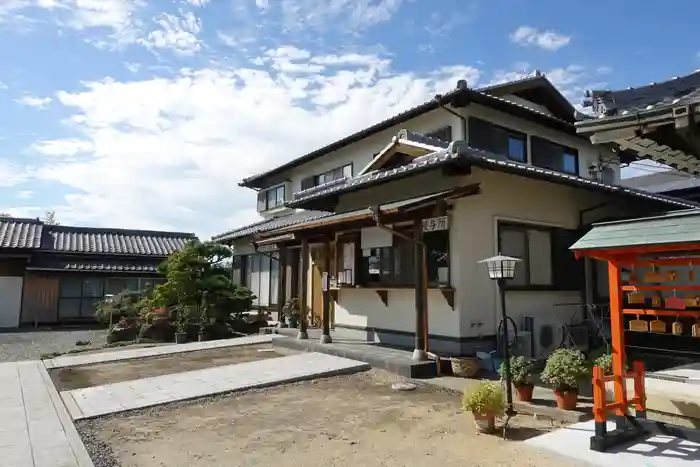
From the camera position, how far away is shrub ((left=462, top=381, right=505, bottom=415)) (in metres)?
5.21

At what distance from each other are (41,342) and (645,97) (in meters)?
16.2

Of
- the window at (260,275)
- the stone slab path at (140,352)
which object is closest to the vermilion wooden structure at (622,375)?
the stone slab path at (140,352)

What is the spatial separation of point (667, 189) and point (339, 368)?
11815 mm

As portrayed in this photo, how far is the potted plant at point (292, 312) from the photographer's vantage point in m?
13.4

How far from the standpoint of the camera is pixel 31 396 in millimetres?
7383

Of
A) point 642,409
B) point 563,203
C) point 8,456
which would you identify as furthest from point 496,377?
point 8,456

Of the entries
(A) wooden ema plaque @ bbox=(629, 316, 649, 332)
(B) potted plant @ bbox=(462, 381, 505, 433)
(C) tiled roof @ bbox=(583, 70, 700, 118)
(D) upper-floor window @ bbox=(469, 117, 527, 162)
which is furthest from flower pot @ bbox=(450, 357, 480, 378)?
(C) tiled roof @ bbox=(583, 70, 700, 118)

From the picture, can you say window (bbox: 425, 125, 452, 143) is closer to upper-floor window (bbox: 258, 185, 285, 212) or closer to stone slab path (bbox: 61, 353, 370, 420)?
stone slab path (bbox: 61, 353, 370, 420)

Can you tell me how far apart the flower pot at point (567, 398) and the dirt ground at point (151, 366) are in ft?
19.9

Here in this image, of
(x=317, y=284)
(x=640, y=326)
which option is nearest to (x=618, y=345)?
(x=640, y=326)

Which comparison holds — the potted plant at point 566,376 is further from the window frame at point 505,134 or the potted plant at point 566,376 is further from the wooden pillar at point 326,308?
the wooden pillar at point 326,308

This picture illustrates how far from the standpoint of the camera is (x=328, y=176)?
1556cm

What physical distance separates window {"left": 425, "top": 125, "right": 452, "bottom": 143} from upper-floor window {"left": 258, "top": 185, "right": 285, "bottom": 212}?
329 inches

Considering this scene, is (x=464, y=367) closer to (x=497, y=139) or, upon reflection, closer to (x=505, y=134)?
(x=497, y=139)
